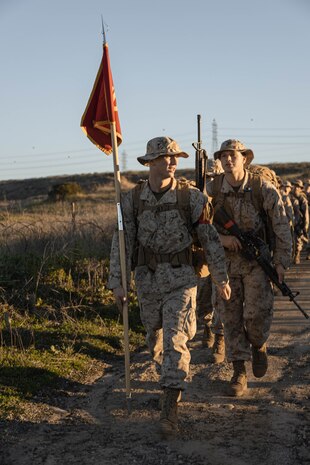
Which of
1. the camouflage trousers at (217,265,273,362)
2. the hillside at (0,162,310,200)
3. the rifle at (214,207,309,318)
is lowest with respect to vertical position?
the hillside at (0,162,310,200)

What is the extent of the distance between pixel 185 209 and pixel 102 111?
1.35 meters

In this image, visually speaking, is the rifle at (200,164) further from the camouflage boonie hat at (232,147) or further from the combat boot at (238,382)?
the combat boot at (238,382)

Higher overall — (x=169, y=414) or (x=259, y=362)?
(x=169, y=414)

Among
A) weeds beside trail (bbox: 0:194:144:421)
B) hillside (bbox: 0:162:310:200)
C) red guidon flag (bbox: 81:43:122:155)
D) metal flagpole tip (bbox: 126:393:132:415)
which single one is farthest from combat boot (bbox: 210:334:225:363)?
hillside (bbox: 0:162:310:200)

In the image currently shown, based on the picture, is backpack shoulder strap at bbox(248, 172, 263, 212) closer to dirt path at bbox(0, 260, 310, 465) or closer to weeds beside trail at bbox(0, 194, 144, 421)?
dirt path at bbox(0, 260, 310, 465)

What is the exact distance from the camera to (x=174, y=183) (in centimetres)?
588

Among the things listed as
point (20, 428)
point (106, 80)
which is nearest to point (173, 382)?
point (20, 428)

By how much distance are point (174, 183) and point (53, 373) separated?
7.64 feet

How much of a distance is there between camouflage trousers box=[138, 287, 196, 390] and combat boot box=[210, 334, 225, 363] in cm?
153

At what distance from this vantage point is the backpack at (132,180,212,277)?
574cm

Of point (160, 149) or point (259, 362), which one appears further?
point (259, 362)

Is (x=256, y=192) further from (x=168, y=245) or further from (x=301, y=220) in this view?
(x=301, y=220)

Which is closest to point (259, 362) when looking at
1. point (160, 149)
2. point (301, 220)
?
point (160, 149)

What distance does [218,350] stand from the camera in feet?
24.7
